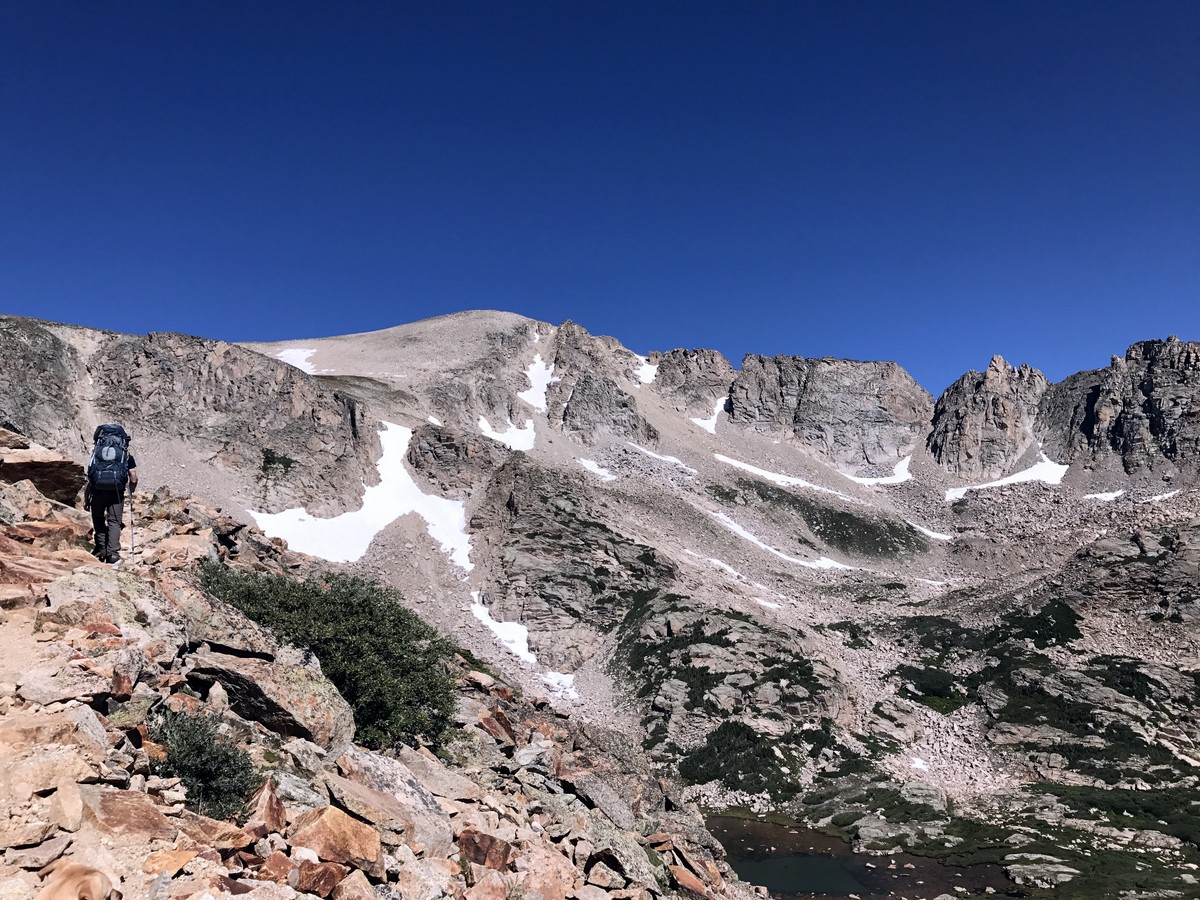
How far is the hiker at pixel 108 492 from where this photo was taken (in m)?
13.0

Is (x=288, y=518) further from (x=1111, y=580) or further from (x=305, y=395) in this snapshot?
(x=1111, y=580)

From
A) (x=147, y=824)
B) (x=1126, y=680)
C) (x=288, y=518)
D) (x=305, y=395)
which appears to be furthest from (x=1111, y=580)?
(x=305, y=395)

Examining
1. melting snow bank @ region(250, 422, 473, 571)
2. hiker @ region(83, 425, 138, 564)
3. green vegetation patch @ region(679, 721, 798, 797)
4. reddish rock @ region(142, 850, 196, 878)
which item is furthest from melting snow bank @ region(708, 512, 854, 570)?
reddish rock @ region(142, 850, 196, 878)

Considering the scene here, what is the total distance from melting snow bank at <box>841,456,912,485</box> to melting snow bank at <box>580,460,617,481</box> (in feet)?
235

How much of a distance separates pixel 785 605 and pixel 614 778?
2688 inches

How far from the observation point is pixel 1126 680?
187ft

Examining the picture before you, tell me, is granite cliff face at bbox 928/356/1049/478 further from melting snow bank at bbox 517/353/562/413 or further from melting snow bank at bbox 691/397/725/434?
melting snow bank at bbox 517/353/562/413

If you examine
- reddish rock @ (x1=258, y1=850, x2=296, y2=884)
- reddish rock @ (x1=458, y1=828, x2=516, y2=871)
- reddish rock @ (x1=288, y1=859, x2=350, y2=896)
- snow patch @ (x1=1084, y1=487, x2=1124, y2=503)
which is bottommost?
reddish rock @ (x1=458, y1=828, x2=516, y2=871)

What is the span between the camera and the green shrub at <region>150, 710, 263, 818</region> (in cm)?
796

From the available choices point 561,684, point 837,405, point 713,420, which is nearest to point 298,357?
point 713,420

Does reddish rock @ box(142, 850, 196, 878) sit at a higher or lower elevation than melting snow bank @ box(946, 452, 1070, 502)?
lower

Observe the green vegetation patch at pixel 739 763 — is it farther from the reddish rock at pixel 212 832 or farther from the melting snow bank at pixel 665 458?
the melting snow bank at pixel 665 458

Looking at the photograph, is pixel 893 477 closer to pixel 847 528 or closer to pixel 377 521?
pixel 847 528

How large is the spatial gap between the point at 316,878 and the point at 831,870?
130 ft
